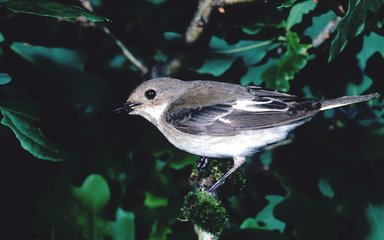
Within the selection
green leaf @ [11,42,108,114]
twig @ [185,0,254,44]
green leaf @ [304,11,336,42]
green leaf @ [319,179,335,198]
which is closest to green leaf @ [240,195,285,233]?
green leaf @ [319,179,335,198]

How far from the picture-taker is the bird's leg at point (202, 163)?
14.1ft

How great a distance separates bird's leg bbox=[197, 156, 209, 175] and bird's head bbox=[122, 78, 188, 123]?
1.52ft

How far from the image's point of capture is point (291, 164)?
5.21m

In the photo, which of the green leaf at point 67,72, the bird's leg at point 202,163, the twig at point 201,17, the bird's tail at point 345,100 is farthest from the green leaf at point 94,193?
the bird's tail at point 345,100

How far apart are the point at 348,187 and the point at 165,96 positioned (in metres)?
1.58

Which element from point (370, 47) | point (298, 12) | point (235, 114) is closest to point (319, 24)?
point (298, 12)

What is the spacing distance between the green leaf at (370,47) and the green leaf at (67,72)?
6.84 feet

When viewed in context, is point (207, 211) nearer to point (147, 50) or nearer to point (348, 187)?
point (348, 187)

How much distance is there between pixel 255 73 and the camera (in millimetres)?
4668

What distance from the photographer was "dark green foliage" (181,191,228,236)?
134 inches

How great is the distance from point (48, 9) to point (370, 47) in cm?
246

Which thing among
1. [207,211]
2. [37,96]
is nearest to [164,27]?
[37,96]

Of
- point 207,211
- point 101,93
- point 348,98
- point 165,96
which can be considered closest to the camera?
point 207,211

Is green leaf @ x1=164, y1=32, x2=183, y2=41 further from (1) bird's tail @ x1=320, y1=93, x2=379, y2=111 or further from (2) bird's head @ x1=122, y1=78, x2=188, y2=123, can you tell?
(1) bird's tail @ x1=320, y1=93, x2=379, y2=111
